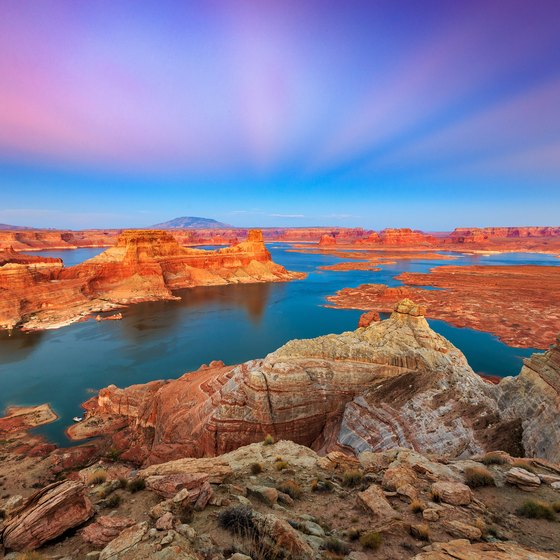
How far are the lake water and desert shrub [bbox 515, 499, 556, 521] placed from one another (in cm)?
2611

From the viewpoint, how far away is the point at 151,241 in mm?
74062

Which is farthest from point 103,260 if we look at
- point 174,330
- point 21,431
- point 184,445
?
point 184,445

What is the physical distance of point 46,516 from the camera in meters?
6.98

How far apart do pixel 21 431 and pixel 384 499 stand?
27.2 meters

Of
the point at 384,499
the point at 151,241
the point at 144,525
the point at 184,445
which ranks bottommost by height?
the point at 184,445

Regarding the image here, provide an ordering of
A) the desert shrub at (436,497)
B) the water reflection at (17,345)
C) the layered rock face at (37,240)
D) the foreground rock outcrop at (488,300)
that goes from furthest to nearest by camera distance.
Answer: the layered rock face at (37,240), the foreground rock outcrop at (488,300), the water reflection at (17,345), the desert shrub at (436,497)

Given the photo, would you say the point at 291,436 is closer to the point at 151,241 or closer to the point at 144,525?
the point at 144,525

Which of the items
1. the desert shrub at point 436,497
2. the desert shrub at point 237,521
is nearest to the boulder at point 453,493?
the desert shrub at point 436,497

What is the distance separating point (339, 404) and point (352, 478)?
821 centimetres

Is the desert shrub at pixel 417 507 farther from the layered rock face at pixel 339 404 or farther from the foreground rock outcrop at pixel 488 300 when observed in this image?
the foreground rock outcrop at pixel 488 300

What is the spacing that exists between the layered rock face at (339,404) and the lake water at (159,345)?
1100 centimetres

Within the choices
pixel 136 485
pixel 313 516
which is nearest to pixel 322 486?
pixel 313 516

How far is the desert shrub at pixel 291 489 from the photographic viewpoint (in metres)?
9.11

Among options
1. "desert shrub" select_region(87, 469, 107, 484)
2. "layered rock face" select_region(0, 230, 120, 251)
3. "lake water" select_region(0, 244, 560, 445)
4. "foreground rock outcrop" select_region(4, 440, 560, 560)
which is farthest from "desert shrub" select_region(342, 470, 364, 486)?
"layered rock face" select_region(0, 230, 120, 251)
